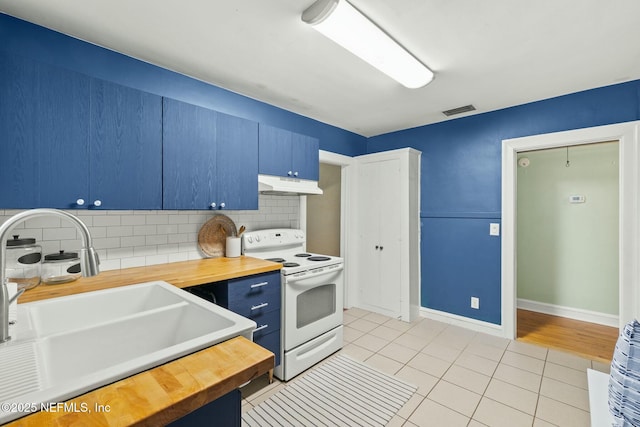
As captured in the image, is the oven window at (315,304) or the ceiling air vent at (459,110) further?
the ceiling air vent at (459,110)

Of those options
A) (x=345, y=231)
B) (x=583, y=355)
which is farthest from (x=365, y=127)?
(x=583, y=355)

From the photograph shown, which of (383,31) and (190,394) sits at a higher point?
(383,31)

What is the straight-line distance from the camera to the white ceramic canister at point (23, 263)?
1537 mm

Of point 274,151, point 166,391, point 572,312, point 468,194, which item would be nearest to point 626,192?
point 468,194

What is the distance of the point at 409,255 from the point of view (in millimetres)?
3432

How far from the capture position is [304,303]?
2.41 m

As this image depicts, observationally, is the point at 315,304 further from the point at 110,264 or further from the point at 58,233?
the point at 58,233

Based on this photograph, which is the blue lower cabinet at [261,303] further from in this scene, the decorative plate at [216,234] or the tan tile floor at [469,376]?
the decorative plate at [216,234]

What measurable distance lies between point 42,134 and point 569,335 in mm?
4755

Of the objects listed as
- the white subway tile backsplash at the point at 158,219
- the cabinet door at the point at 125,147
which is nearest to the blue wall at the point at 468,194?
the white subway tile backsplash at the point at 158,219

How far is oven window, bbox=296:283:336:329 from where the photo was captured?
238cm

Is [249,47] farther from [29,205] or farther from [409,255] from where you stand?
[409,255]

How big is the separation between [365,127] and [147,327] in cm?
329

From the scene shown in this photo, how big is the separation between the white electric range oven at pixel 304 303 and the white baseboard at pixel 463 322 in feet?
4.70
